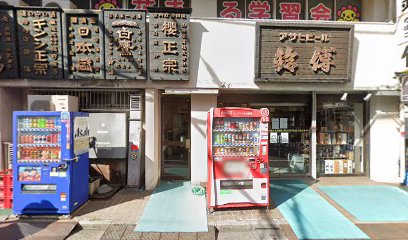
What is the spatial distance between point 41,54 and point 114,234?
588 cm

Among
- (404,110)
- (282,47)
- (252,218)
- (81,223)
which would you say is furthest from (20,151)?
(404,110)

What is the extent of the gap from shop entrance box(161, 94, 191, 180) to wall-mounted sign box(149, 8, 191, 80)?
64.0 inches

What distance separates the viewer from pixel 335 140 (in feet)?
32.3

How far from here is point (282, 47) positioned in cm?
814

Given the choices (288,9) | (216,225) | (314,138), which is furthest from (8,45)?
(314,138)

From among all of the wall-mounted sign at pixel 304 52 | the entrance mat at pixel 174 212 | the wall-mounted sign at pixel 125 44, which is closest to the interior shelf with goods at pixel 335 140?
the wall-mounted sign at pixel 304 52

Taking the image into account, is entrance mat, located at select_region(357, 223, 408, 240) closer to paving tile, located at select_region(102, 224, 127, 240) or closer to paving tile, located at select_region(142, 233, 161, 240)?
paving tile, located at select_region(142, 233, 161, 240)

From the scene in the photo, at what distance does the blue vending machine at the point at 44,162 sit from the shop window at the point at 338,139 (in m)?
8.61

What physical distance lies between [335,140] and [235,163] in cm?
560

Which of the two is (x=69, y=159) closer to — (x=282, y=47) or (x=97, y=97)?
(x=97, y=97)

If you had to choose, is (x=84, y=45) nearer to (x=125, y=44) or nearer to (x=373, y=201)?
(x=125, y=44)

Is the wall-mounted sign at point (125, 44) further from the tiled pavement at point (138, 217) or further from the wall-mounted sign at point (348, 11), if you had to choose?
the wall-mounted sign at point (348, 11)

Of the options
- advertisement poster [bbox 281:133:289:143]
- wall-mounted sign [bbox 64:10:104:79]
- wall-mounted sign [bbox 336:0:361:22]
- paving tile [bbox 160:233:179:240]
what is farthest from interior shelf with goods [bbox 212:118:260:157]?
wall-mounted sign [bbox 336:0:361:22]

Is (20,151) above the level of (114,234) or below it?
above
